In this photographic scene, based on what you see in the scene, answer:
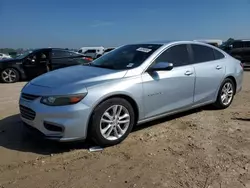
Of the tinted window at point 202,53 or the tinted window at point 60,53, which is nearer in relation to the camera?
the tinted window at point 202,53

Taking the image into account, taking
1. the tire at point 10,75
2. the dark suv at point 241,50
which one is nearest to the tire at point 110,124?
the tire at point 10,75

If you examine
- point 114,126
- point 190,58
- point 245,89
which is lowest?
point 245,89

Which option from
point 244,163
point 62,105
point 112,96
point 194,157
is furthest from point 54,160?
point 244,163

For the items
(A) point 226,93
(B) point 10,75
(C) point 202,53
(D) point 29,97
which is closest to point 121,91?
(D) point 29,97

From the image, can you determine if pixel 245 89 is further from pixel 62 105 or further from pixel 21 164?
pixel 21 164

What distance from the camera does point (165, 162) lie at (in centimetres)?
354

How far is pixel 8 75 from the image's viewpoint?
11.5 m

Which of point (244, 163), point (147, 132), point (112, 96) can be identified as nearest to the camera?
point (244, 163)

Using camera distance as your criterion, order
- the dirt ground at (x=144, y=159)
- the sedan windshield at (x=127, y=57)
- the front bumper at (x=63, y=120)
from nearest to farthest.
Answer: the dirt ground at (x=144, y=159), the front bumper at (x=63, y=120), the sedan windshield at (x=127, y=57)

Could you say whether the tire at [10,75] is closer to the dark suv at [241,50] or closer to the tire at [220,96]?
the tire at [220,96]

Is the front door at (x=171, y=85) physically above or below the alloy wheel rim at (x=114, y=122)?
above

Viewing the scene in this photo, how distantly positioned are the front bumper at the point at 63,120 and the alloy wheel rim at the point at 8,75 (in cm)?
838

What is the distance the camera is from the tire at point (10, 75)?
11.5 meters

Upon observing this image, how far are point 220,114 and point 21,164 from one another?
388 cm
